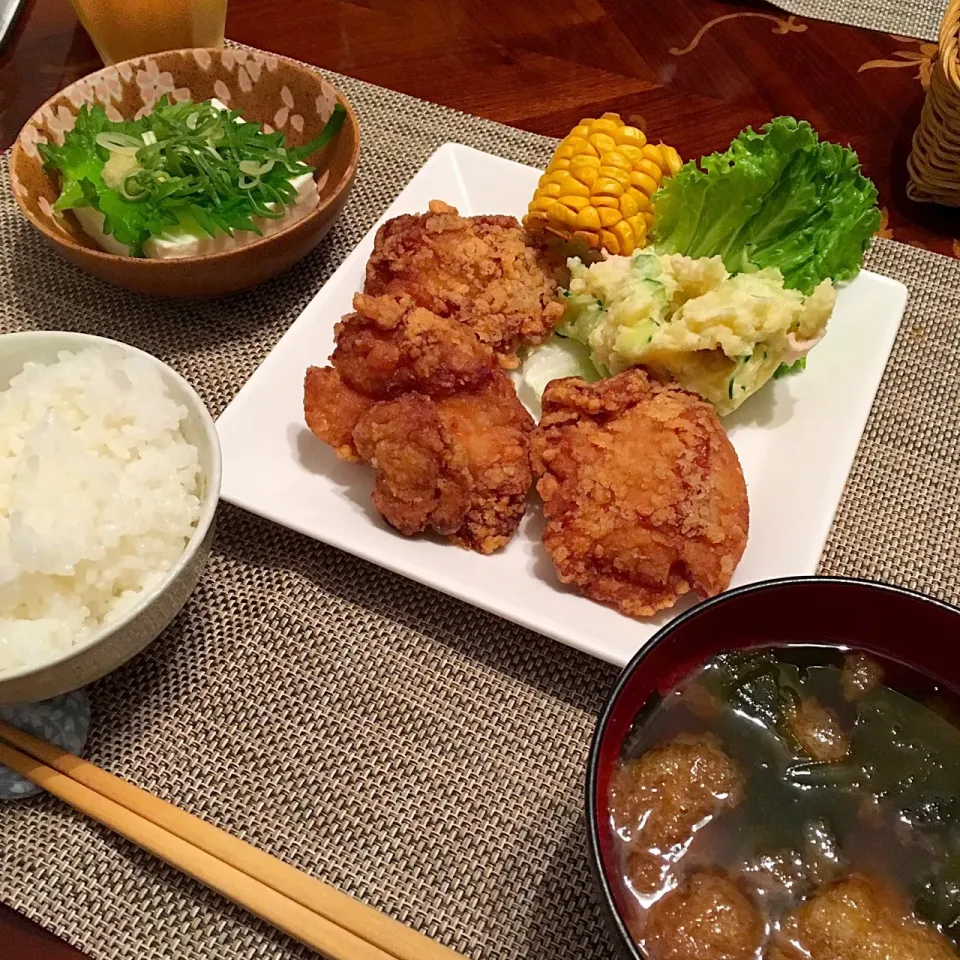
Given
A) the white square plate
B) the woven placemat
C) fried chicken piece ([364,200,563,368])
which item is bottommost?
the white square plate

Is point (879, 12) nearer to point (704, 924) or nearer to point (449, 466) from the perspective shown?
point (449, 466)

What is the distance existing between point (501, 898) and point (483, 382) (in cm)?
89

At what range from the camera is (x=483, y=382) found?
1.74 m

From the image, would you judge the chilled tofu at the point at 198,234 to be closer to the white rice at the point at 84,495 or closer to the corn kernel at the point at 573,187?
the white rice at the point at 84,495

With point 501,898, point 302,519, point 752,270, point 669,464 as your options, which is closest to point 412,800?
point 501,898

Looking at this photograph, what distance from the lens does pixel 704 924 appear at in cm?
97

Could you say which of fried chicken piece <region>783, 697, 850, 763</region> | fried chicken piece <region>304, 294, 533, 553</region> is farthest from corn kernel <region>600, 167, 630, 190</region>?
fried chicken piece <region>783, 697, 850, 763</region>

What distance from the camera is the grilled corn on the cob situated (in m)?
1.90

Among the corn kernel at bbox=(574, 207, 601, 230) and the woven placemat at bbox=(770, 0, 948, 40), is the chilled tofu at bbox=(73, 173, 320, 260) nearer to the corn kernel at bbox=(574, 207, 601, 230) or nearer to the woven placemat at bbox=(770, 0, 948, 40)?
the corn kernel at bbox=(574, 207, 601, 230)

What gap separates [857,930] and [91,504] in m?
1.22

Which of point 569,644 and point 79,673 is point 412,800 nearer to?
point 569,644

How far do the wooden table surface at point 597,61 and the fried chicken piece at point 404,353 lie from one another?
3.43 feet

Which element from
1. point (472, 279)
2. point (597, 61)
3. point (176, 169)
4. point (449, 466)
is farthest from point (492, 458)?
point (597, 61)

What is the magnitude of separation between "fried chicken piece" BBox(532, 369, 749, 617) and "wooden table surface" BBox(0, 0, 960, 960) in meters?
1.10
